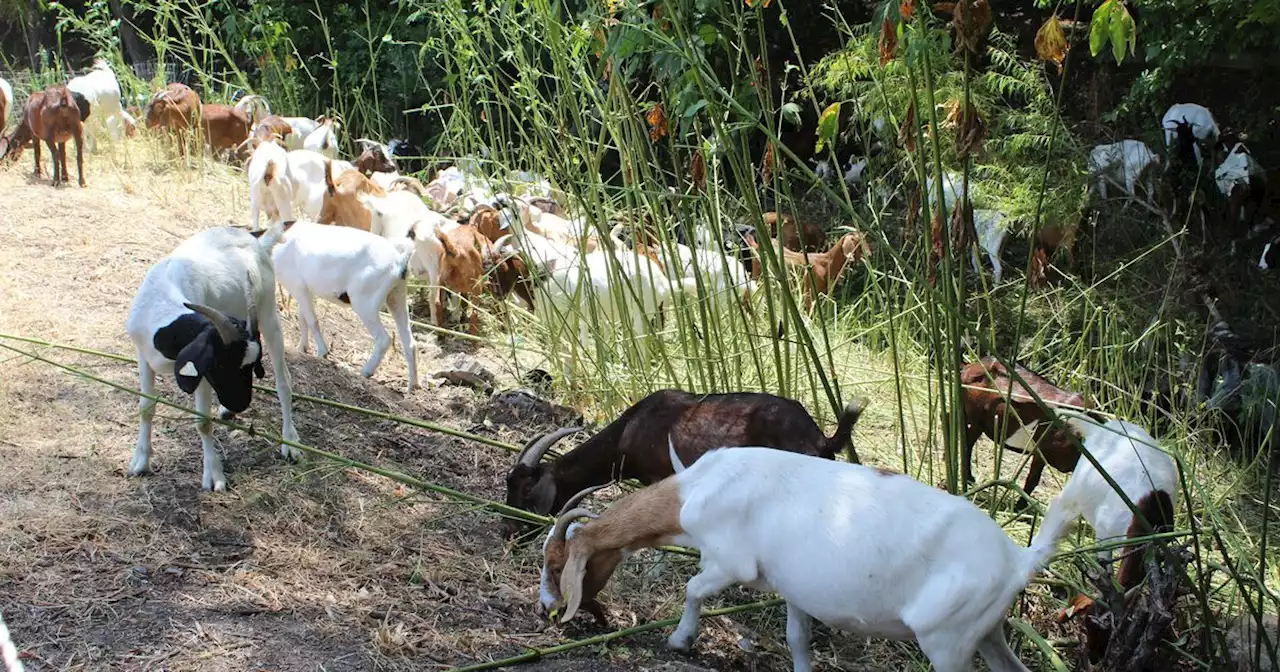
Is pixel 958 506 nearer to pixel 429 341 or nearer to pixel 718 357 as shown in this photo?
pixel 718 357

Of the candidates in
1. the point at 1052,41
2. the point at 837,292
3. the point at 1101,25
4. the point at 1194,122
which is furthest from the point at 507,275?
the point at 1194,122

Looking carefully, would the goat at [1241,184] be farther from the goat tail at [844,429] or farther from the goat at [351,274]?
the goat tail at [844,429]

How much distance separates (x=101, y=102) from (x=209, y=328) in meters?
7.66

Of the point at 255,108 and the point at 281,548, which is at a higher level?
the point at 281,548

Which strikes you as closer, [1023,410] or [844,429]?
[844,429]

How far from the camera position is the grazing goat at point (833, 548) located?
327 cm

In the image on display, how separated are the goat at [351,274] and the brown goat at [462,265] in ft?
2.69

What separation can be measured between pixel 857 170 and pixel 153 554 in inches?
390

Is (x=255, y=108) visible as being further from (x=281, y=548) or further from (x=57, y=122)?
(x=281, y=548)

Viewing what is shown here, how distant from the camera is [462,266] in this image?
7918 mm

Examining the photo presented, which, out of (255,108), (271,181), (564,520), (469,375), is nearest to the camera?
(564,520)

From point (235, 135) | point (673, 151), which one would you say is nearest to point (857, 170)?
point (235, 135)

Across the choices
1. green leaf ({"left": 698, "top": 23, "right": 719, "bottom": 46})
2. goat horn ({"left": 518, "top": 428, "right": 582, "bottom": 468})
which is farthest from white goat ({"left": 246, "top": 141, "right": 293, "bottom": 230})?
green leaf ({"left": 698, "top": 23, "right": 719, "bottom": 46})

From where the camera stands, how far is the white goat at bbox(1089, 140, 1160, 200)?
1075cm
